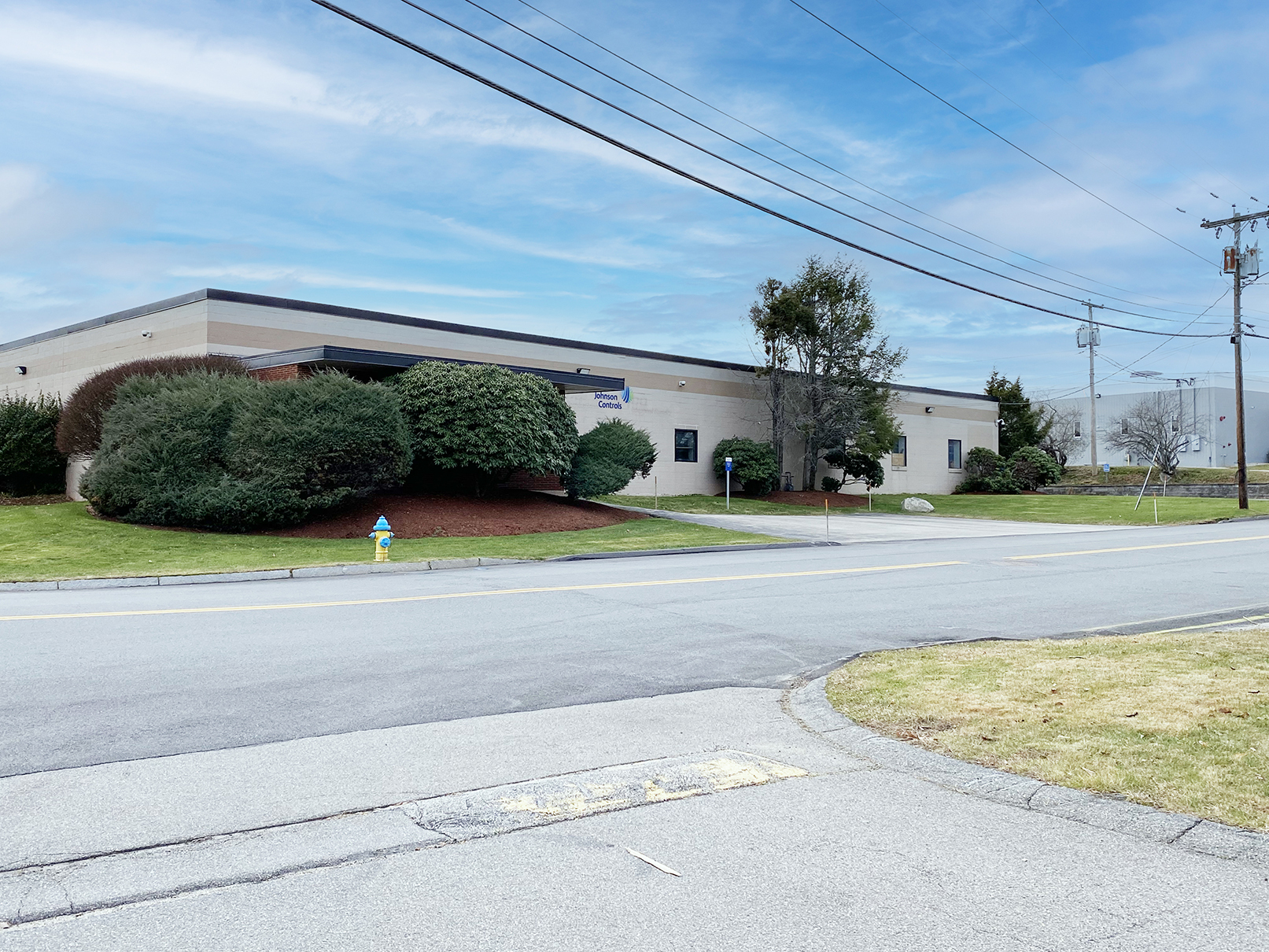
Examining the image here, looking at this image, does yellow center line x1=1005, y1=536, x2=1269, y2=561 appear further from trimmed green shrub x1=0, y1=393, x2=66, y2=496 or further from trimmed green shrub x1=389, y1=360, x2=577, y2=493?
trimmed green shrub x1=0, y1=393, x2=66, y2=496

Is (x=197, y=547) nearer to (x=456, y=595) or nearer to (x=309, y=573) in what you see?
(x=309, y=573)

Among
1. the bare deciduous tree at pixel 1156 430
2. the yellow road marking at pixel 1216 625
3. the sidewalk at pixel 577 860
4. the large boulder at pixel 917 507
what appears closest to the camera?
the sidewalk at pixel 577 860

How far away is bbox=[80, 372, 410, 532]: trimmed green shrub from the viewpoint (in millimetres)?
20562

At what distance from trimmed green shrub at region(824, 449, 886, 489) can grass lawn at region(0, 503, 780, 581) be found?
73.7 feet

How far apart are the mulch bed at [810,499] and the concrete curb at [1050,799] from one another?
113ft

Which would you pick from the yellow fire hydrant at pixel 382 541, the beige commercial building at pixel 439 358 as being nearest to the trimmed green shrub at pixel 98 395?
the beige commercial building at pixel 439 358

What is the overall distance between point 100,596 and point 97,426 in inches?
570

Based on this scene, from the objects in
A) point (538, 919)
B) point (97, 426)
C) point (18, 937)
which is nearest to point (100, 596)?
point (18, 937)

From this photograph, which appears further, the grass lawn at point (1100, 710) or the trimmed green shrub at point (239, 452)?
the trimmed green shrub at point (239, 452)

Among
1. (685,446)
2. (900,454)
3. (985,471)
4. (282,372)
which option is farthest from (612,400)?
(985,471)

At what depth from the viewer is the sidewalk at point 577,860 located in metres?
3.42

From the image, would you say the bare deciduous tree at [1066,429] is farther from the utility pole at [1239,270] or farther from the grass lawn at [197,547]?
the grass lawn at [197,547]

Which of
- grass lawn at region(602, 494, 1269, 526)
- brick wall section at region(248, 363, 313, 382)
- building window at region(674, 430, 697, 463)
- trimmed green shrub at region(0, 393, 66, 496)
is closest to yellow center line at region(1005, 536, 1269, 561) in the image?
grass lawn at region(602, 494, 1269, 526)

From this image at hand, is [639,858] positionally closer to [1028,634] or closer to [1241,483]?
[1028,634]
